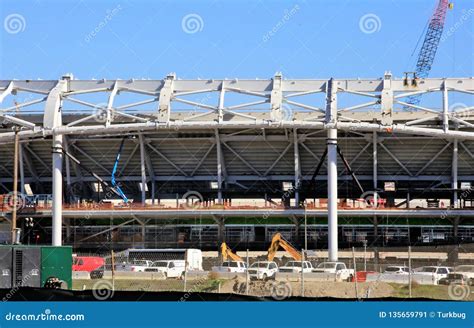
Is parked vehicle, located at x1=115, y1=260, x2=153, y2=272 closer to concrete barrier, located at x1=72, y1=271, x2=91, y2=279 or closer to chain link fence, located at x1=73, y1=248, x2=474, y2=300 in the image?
chain link fence, located at x1=73, y1=248, x2=474, y2=300

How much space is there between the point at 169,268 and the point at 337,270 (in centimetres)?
1221

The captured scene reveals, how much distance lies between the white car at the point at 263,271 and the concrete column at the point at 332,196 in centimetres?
1206

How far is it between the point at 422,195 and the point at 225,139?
2185cm

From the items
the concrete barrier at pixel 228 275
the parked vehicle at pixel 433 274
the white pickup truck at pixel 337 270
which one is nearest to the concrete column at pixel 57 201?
the concrete barrier at pixel 228 275

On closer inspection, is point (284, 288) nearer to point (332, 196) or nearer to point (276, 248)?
point (276, 248)

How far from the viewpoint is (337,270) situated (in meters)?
64.4

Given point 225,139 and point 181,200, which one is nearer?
point 225,139

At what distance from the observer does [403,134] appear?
8788cm

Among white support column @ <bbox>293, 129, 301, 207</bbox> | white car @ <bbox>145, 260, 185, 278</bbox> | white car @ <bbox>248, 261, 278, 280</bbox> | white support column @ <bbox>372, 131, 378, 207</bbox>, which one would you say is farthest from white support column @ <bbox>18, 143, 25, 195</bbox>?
white support column @ <bbox>372, 131, 378, 207</bbox>

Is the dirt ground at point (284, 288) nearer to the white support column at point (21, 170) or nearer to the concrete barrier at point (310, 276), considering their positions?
the concrete barrier at point (310, 276)

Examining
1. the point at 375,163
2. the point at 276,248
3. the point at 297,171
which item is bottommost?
the point at 276,248

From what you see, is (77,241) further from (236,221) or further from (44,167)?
(236,221)

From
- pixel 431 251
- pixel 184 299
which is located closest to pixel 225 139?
pixel 431 251

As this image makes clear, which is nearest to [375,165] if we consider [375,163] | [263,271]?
[375,163]
